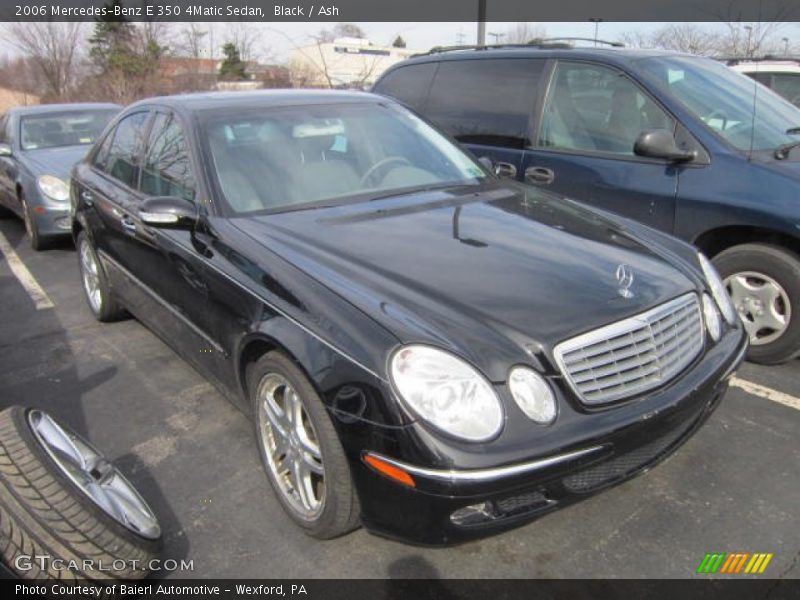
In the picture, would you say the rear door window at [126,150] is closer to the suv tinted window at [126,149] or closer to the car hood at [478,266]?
the suv tinted window at [126,149]

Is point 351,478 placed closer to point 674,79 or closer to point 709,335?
point 709,335

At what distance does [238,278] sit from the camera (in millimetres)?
2611

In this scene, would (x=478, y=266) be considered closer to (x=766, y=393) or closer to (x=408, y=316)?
(x=408, y=316)

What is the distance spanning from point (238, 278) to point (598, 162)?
265 centimetres

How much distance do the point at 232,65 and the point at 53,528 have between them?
70.1 feet

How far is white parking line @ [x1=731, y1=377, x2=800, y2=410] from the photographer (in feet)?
10.8

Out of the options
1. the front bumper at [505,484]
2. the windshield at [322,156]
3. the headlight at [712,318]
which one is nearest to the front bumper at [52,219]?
the windshield at [322,156]

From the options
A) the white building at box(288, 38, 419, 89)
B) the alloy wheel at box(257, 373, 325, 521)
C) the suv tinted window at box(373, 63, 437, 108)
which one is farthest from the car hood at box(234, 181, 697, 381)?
the white building at box(288, 38, 419, 89)

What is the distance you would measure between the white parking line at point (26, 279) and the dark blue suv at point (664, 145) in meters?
3.68

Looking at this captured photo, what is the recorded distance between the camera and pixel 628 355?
7.13ft

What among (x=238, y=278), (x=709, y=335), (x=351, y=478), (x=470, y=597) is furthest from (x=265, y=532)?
(x=709, y=335)

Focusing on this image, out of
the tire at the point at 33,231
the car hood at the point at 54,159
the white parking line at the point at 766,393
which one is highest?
the car hood at the point at 54,159

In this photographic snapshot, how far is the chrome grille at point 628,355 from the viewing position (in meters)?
2.07

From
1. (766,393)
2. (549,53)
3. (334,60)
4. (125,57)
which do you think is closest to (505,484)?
(766,393)
